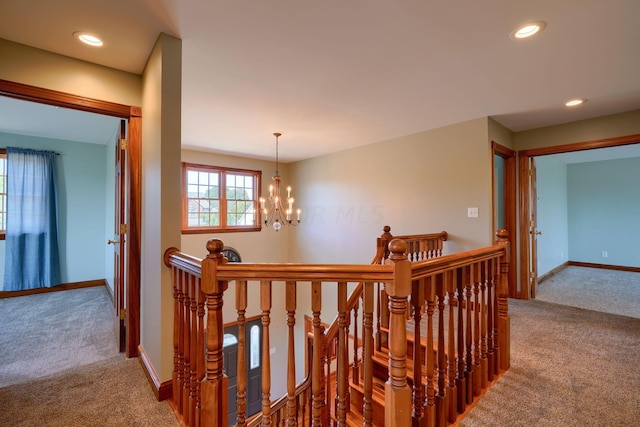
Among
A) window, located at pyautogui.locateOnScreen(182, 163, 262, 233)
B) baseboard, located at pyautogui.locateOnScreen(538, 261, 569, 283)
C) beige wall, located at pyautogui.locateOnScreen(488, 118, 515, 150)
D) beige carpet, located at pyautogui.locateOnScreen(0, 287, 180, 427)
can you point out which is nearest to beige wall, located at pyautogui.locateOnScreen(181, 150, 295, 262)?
window, located at pyautogui.locateOnScreen(182, 163, 262, 233)

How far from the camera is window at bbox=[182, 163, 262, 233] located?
5.14 m

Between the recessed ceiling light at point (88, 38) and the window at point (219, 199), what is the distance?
3222 millimetres

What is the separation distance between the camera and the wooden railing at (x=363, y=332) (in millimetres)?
1110

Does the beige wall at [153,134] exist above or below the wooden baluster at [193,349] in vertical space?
above

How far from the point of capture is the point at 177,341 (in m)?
1.63

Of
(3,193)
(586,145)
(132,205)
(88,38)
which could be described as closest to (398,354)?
(132,205)

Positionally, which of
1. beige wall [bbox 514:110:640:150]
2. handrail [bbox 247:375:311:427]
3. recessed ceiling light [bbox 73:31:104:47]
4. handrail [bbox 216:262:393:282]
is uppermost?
recessed ceiling light [bbox 73:31:104:47]

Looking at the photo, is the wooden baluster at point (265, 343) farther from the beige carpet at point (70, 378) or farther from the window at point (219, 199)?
the window at point (219, 199)

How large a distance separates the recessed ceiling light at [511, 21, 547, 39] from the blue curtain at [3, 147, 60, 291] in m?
5.91

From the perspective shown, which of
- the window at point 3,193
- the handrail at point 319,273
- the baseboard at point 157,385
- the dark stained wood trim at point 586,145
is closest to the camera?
the handrail at point 319,273

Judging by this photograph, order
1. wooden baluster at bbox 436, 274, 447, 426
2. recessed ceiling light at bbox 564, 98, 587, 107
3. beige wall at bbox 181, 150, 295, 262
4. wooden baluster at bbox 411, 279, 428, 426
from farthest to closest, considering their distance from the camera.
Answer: beige wall at bbox 181, 150, 295, 262 → recessed ceiling light at bbox 564, 98, 587, 107 → wooden baluster at bbox 436, 274, 447, 426 → wooden baluster at bbox 411, 279, 428, 426

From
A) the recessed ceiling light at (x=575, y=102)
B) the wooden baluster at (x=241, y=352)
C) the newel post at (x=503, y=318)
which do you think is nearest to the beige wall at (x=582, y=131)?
the recessed ceiling light at (x=575, y=102)

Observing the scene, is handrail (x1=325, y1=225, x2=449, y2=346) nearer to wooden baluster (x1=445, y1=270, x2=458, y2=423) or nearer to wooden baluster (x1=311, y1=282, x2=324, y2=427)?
wooden baluster (x1=445, y1=270, x2=458, y2=423)

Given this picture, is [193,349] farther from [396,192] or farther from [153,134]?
[396,192]
